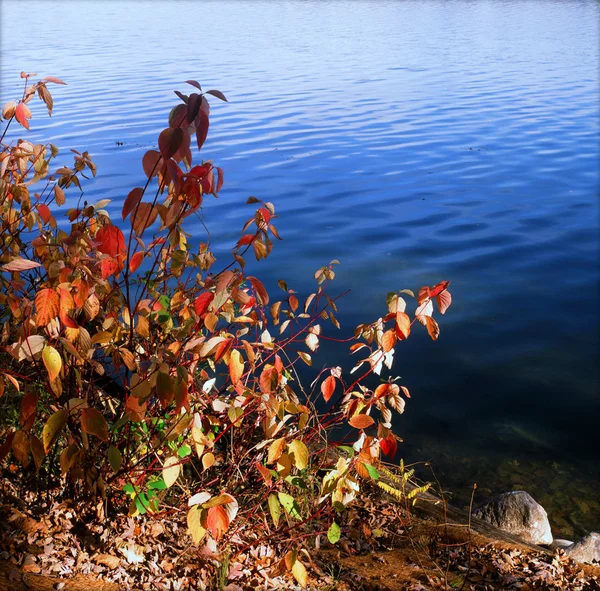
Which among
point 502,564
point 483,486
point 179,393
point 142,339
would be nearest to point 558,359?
point 483,486

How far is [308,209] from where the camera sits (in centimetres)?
1165

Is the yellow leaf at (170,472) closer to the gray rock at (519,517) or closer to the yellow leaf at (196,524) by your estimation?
the yellow leaf at (196,524)

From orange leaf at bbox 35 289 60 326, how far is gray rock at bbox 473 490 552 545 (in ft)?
10.3

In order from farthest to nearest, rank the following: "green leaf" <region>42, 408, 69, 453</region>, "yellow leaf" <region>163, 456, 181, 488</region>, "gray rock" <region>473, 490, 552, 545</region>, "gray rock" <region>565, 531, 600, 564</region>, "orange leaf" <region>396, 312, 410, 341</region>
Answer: "gray rock" <region>473, 490, 552, 545</region> → "gray rock" <region>565, 531, 600, 564</region> → "orange leaf" <region>396, 312, 410, 341</region> → "yellow leaf" <region>163, 456, 181, 488</region> → "green leaf" <region>42, 408, 69, 453</region>

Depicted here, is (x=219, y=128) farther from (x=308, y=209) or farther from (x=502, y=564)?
(x=502, y=564)

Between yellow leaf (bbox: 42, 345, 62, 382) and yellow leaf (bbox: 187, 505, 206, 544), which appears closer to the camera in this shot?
yellow leaf (bbox: 42, 345, 62, 382)

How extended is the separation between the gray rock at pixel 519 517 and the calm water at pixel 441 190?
1.48 ft

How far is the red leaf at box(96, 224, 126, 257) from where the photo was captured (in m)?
2.62

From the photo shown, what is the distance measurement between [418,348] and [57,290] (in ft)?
17.3

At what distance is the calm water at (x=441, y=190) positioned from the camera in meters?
6.03

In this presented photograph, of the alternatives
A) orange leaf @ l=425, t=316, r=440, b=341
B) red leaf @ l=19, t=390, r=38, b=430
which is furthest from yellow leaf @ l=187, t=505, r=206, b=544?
orange leaf @ l=425, t=316, r=440, b=341

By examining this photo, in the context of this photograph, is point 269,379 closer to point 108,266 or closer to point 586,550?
point 108,266

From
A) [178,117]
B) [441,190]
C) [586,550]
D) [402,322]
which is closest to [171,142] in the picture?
[178,117]

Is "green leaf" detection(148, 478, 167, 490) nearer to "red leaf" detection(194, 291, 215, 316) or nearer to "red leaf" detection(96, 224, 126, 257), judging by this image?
"red leaf" detection(194, 291, 215, 316)
